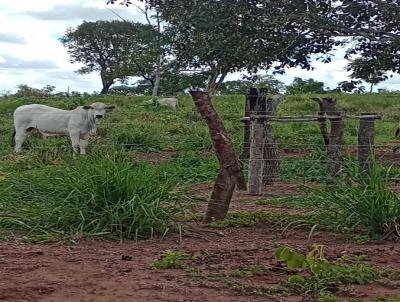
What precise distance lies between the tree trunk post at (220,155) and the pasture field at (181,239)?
0.23m

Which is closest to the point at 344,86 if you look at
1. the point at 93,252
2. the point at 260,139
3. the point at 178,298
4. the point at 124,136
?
the point at 260,139

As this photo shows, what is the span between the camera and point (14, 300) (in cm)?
405

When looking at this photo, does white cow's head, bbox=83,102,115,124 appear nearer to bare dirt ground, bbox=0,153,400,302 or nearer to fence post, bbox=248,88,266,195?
fence post, bbox=248,88,266,195

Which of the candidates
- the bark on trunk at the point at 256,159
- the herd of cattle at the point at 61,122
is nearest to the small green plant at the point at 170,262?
the bark on trunk at the point at 256,159

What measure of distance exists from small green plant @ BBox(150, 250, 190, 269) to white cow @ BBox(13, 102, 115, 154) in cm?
770

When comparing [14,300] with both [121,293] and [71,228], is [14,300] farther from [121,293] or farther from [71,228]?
[71,228]

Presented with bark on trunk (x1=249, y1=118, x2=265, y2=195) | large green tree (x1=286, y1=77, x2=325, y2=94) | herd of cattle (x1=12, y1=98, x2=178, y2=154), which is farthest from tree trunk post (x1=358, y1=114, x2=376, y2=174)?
large green tree (x1=286, y1=77, x2=325, y2=94)

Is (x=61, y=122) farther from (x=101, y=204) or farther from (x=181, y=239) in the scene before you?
(x=181, y=239)

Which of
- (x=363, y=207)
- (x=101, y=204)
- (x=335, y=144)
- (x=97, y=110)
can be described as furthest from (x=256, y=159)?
(x=97, y=110)

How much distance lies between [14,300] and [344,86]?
329 inches

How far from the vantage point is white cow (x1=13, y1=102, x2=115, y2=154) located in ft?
43.5

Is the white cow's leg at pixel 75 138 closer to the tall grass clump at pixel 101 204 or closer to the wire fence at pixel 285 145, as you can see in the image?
the wire fence at pixel 285 145

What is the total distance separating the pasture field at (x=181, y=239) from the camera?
4398 millimetres

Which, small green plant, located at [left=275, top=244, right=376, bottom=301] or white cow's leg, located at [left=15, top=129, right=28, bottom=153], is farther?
white cow's leg, located at [left=15, top=129, right=28, bottom=153]
